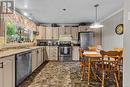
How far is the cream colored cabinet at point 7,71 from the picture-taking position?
269 cm

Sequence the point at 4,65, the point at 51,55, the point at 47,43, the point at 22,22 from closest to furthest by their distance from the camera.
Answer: the point at 4,65 → the point at 22,22 → the point at 51,55 → the point at 47,43

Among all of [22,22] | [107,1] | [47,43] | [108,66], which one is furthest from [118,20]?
[47,43]

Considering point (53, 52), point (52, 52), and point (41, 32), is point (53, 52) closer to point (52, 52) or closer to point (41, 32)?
point (52, 52)

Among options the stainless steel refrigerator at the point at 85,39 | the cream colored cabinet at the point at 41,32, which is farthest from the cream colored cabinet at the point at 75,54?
the cream colored cabinet at the point at 41,32

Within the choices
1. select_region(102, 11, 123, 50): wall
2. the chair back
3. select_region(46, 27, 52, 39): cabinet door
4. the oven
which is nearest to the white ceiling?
select_region(102, 11, 123, 50): wall

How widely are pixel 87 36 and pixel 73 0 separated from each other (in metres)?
4.40

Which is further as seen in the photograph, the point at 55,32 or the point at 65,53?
the point at 55,32

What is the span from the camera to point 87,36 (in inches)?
347

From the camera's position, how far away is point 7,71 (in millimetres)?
2938

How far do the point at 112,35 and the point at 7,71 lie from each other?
17.3 feet

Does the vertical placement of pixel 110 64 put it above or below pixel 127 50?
below

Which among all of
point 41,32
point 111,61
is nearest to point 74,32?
point 41,32

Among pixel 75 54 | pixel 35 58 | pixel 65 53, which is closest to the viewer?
pixel 35 58

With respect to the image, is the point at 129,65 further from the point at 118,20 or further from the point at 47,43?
the point at 47,43
